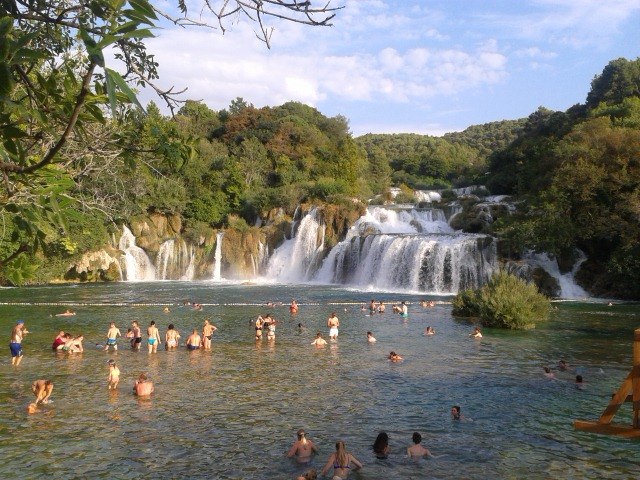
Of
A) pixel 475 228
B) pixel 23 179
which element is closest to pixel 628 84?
pixel 475 228

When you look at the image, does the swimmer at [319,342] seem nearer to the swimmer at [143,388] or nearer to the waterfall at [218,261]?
the swimmer at [143,388]

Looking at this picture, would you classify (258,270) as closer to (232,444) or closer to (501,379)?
(501,379)

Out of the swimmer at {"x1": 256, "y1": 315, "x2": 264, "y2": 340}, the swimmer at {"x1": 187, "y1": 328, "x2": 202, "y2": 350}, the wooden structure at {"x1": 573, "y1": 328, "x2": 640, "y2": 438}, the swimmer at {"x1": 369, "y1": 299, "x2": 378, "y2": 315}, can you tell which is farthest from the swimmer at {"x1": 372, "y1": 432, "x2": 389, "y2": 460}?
the swimmer at {"x1": 369, "y1": 299, "x2": 378, "y2": 315}

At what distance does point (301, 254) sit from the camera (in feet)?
169

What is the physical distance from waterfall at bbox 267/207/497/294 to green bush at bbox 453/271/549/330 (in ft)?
38.0

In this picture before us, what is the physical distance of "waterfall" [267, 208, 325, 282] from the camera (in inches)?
1989

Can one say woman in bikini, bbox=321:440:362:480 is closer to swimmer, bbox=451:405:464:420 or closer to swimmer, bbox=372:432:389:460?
swimmer, bbox=372:432:389:460

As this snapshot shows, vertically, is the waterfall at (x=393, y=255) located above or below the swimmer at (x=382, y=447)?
above

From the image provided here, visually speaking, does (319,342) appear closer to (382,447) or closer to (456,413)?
(456,413)

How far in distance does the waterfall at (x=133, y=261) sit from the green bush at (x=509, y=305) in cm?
3455

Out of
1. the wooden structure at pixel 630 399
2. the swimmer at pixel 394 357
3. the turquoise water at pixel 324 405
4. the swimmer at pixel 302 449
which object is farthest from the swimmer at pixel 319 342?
the wooden structure at pixel 630 399

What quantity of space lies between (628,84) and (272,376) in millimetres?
59188

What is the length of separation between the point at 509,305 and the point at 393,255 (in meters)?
17.3

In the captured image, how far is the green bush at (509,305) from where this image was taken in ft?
77.2
